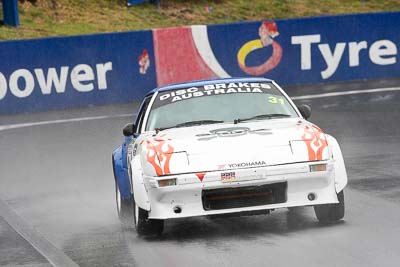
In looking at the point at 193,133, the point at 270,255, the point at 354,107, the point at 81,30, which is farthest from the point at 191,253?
the point at 81,30

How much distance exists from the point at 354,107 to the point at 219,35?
5622 mm

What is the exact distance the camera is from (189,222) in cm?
1085

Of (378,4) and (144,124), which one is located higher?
(144,124)

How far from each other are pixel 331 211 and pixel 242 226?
823mm

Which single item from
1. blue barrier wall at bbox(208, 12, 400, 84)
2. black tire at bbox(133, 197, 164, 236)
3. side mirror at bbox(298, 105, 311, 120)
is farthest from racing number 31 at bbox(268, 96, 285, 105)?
blue barrier wall at bbox(208, 12, 400, 84)

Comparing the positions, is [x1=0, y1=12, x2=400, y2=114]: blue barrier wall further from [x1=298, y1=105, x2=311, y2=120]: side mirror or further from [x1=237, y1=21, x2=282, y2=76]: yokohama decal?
[x1=298, y1=105, x2=311, y2=120]: side mirror

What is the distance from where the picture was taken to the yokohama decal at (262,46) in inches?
1098

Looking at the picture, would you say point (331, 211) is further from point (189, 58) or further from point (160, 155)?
point (189, 58)

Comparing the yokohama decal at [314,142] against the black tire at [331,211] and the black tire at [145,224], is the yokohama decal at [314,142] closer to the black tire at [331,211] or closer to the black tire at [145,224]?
the black tire at [331,211]

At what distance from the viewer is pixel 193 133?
404 inches

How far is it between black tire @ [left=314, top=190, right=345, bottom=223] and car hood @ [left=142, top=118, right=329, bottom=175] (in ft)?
1.72

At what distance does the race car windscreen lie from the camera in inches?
426

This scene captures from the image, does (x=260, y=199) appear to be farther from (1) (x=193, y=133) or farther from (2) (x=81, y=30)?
(2) (x=81, y=30)

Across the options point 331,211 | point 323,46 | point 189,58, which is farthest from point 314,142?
point 323,46
